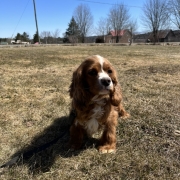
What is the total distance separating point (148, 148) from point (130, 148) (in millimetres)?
194

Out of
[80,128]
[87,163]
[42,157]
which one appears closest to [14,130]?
[42,157]

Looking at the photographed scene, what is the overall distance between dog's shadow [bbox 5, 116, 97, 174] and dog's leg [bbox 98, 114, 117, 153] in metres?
0.14

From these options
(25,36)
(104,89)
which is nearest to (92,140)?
(104,89)

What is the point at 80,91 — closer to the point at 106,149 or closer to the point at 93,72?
the point at 93,72

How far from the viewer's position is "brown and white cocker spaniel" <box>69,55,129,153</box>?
2.27 metres

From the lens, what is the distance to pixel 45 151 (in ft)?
8.56

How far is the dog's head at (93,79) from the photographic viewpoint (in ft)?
7.26

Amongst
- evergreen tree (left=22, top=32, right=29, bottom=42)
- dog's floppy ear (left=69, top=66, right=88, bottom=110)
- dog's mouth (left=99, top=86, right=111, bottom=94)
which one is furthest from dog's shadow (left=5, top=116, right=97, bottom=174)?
evergreen tree (left=22, top=32, right=29, bottom=42)

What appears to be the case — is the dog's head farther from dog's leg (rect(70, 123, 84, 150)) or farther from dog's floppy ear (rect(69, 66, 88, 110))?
dog's leg (rect(70, 123, 84, 150))

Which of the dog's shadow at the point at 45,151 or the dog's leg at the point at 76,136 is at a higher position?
the dog's leg at the point at 76,136

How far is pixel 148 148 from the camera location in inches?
98.0

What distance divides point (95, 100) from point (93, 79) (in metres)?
0.29

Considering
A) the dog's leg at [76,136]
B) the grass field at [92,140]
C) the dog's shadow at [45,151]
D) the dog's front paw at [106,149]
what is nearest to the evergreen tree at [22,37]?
the grass field at [92,140]

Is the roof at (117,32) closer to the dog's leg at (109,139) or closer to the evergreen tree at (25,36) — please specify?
the evergreen tree at (25,36)
